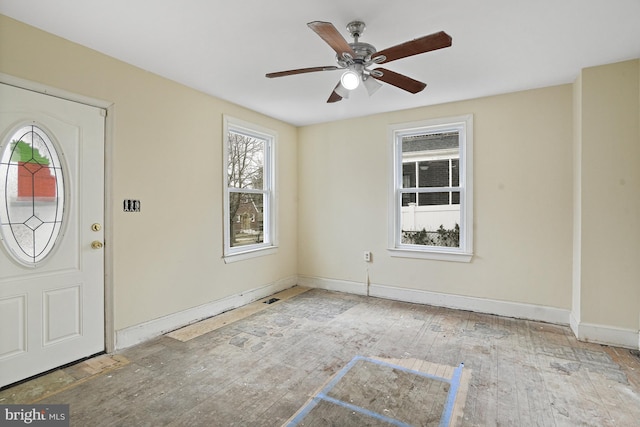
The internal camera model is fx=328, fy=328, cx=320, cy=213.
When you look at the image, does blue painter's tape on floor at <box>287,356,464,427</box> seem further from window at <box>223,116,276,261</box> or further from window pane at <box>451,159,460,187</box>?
window pane at <box>451,159,460,187</box>

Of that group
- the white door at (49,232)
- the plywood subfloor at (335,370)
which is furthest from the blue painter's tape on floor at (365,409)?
the white door at (49,232)

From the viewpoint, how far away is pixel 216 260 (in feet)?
13.1

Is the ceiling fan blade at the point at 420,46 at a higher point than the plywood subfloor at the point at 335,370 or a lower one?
higher

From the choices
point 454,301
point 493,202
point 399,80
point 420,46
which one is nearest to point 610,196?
point 493,202

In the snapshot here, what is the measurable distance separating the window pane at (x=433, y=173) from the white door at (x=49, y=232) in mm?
3643

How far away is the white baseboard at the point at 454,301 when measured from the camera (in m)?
3.65

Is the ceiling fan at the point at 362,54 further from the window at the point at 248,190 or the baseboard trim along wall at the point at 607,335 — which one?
the baseboard trim along wall at the point at 607,335

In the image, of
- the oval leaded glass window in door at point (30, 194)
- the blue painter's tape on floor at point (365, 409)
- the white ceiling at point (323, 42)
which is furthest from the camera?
the oval leaded glass window in door at point (30, 194)

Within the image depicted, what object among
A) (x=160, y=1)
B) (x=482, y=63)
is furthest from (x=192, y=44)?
(x=482, y=63)

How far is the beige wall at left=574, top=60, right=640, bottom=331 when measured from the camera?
9.82 ft

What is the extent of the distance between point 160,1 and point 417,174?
3438mm

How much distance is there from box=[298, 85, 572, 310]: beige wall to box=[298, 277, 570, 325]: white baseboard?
7cm

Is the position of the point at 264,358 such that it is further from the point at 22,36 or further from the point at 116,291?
the point at 22,36

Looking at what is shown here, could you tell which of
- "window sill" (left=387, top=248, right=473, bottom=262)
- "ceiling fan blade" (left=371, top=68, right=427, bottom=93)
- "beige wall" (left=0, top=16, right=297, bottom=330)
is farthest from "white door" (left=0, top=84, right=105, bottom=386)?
"window sill" (left=387, top=248, right=473, bottom=262)
